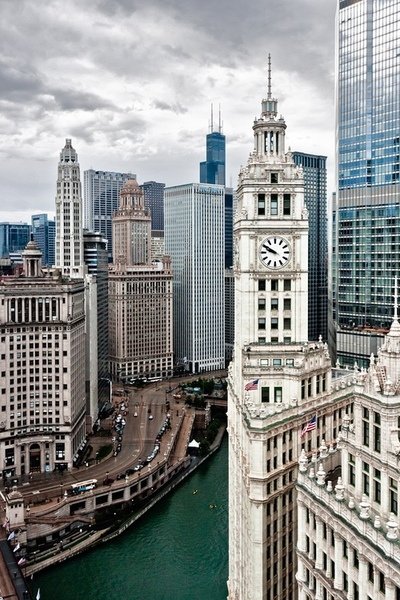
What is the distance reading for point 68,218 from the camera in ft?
631

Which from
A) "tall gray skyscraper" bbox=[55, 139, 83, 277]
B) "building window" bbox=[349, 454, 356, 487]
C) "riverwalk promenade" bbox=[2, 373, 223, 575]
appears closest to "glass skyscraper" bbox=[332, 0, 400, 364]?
"riverwalk promenade" bbox=[2, 373, 223, 575]

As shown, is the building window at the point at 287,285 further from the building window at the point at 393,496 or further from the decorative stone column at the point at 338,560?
the decorative stone column at the point at 338,560

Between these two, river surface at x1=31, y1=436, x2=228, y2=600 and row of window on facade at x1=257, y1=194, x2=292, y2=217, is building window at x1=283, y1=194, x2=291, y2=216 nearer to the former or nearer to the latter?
row of window on facade at x1=257, y1=194, x2=292, y2=217

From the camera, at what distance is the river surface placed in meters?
109

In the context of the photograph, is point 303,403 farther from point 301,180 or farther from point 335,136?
point 335,136

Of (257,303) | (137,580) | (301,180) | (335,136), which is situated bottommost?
(137,580)

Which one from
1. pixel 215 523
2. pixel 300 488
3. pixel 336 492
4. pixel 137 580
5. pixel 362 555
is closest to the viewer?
pixel 362 555

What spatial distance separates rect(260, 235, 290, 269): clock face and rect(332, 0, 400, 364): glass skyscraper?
83.4 m

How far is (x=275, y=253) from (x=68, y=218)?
126 metres

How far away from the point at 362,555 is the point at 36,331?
12422cm

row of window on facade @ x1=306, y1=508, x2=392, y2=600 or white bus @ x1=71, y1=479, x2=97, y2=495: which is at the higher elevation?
row of window on facade @ x1=306, y1=508, x2=392, y2=600

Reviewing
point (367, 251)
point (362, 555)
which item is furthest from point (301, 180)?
point (367, 251)

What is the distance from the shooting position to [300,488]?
184 ft

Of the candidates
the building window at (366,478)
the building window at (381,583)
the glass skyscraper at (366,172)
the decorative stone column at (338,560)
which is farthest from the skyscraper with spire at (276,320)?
the glass skyscraper at (366,172)
